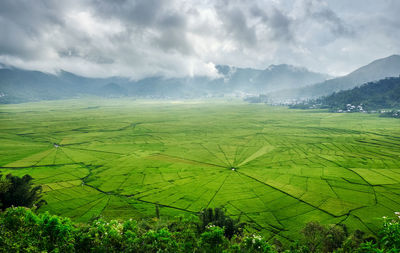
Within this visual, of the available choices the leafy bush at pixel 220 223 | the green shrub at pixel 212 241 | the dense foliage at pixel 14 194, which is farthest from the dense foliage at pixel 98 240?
the dense foliage at pixel 14 194

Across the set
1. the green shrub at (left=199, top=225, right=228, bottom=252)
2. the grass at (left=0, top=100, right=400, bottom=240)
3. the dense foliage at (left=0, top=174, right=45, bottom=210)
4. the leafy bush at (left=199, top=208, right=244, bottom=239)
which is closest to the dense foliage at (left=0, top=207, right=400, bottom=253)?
the green shrub at (left=199, top=225, right=228, bottom=252)

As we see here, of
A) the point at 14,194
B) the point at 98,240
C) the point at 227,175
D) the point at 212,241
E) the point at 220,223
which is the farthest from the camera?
the point at 227,175

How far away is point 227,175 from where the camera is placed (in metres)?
53.9

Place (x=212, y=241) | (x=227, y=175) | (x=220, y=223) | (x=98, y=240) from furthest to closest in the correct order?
(x=227, y=175)
(x=220, y=223)
(x=212, y=241)
(x=98, y=240)

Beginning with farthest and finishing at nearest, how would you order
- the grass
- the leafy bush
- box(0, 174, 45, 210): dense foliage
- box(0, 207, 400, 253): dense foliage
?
the grass, box(0, 174, 45, 210): dense foliage, the leafy bush, box(0, 207, 400, 253): dense foliage

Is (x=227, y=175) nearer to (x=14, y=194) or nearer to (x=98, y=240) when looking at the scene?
(x=98, y=240)

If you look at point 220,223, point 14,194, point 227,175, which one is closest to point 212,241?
point 220,223

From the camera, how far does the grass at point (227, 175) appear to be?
122 ft

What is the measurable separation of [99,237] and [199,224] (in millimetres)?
11501

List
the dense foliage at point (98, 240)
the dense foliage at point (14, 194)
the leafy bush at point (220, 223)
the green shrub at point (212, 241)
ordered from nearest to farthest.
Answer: the dense foliage at point (98, 240) → the green shrub at point (212, 241) → the leafy bush at point (220, 223) → the dense foliage at point (14, 194)

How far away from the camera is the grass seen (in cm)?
3728

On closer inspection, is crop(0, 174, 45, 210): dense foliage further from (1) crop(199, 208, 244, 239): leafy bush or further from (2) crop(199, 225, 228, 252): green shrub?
(2) crop(199, 225, 228, 252): green shrub

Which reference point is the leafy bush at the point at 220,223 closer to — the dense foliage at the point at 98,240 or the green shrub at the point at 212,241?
the dense foliage at the point at 98,240

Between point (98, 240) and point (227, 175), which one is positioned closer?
point (98, 240)
